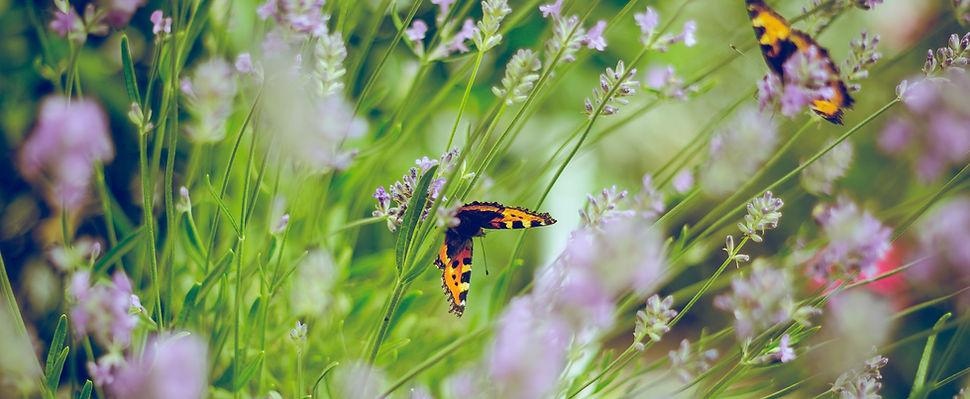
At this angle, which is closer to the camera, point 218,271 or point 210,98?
point 210,98

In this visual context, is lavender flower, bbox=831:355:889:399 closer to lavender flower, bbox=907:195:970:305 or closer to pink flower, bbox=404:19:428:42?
lavender flower, bbox=907:195:970:305

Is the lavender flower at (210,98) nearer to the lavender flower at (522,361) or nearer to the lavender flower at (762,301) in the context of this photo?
the lavender flower at (522,361)

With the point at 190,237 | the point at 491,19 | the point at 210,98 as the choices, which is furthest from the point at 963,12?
the point at 190,237

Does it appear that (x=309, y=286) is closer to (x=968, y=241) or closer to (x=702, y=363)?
(x=702, y=363)

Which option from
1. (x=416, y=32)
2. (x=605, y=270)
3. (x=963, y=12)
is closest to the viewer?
(x=605, y=270)

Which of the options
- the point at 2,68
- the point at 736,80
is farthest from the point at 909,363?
the point at 2,68

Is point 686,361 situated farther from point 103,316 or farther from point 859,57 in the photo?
point 103,316

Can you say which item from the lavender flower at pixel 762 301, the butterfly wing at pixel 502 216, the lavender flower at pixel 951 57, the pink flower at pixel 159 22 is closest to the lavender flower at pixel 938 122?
the lavender flower at pixel 951 57
